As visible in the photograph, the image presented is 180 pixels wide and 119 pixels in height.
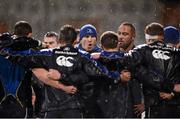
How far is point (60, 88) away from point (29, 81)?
24.4 inches

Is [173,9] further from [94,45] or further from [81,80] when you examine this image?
[81,80]

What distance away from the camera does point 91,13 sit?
1538 centimetres

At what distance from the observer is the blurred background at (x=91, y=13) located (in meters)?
15.0

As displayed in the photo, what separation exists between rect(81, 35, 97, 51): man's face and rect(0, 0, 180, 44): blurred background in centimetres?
738

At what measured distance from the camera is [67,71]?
6402mm

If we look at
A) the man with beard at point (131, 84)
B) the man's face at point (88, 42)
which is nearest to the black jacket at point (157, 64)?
the man with beard at point (131, 84)

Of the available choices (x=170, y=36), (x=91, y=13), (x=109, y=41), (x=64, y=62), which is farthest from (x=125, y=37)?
(x=91, y=13)

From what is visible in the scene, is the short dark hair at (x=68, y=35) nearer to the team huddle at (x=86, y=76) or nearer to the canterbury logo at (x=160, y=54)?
the team huddle at (x=86, y=76)

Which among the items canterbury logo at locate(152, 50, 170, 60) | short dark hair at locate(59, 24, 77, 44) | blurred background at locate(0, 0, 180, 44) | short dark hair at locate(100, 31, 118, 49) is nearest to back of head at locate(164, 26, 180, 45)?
canterbury logo at locate(152, 50, 170, 60)

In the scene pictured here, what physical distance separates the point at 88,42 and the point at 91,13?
7989 millimetres

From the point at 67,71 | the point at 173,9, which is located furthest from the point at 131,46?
the point at 173,9

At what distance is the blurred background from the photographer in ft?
49.1

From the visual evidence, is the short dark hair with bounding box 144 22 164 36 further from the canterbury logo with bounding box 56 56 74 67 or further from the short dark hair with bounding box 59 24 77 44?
the canterbury logo with bounding box 56 56 74 67

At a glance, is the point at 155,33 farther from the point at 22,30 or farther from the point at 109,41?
the point at 22,30
